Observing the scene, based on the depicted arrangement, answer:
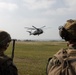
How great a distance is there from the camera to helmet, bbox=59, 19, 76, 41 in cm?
445

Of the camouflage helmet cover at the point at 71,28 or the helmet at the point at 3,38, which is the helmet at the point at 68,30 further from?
the helmet at the point at 3,38

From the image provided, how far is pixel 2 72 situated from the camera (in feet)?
16.1

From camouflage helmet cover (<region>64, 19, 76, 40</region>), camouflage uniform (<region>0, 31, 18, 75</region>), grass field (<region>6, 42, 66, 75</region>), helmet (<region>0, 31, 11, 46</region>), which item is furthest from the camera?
grass field (<region>6, 42, 66, 75</region>)

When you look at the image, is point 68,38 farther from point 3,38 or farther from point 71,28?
point 3,38

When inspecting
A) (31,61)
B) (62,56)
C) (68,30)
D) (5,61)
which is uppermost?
(68,30)

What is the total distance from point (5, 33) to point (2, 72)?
64 centimetres

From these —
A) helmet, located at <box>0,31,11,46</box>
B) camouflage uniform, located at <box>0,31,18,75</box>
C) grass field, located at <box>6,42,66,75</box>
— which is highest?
helmet, located at <box>0,31,11,46</box>

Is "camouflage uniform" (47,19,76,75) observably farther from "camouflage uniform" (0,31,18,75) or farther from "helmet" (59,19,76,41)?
"camouflage uniform" (0,31,18,75)

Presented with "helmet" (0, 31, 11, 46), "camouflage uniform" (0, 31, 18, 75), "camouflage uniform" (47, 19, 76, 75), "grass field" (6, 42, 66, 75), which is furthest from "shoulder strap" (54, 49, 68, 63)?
"grass field" (6, 42, 66, 75)

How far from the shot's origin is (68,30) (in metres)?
4.49

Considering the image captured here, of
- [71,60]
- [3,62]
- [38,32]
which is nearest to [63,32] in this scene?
[71,60]

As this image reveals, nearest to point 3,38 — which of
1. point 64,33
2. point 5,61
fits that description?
point 5,61

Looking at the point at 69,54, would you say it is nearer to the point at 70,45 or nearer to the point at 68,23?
the point at 70,45

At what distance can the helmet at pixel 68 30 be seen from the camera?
4453 millimetres
